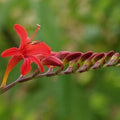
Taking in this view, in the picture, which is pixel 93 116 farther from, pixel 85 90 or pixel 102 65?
pixel 102 65

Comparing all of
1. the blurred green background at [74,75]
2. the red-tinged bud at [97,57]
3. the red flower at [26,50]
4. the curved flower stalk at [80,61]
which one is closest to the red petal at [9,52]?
the red flower at [26,50]

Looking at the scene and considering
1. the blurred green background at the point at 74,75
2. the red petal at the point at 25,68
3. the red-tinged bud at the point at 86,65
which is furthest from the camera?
the blurred green background at the point at 74,75

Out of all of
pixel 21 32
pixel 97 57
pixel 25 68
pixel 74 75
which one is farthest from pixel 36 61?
pixel 74 75

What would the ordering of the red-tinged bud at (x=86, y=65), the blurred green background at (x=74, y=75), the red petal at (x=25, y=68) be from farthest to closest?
the blurred green background at (x=74, y=75), the red-tinged bud at (x=86, y=65), the red petal at (x=25, y=68)

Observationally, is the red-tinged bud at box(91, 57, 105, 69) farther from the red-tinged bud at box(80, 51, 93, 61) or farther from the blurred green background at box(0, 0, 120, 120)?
the blurred green background at box(0, 0, 120, 120)

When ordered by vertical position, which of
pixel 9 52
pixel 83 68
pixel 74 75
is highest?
pixel 9 52

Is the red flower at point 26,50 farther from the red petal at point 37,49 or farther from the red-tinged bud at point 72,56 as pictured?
the red-tinged bud at point 72,56

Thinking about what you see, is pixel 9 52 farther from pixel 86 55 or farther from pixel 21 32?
pixel 86 55
